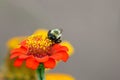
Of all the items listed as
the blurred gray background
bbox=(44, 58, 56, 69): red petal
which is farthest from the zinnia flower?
the blurred gray background

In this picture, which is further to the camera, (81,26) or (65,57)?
(81,26)

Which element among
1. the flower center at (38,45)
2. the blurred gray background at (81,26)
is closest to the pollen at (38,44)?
the flower center at (38,45)

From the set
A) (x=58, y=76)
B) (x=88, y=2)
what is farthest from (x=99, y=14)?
(x=58, y=76)

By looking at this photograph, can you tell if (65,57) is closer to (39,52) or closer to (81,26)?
(39,52)

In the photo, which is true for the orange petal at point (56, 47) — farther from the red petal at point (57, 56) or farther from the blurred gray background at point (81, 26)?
the blurred gray background at point (81, 26)

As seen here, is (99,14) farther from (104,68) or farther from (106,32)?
(104,68)

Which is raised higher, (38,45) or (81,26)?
(81,26)

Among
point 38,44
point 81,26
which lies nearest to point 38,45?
point 38,44
